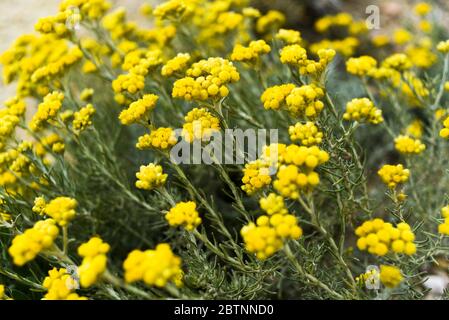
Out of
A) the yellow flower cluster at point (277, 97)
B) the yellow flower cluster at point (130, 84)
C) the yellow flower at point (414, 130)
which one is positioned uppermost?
the yellow flower cluster at point (130, 84)

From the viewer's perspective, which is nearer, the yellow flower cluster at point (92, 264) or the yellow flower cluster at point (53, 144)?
the yellow flower cluster at point (92, 264)

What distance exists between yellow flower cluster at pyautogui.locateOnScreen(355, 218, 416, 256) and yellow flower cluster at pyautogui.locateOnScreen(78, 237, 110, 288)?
2.81 ft

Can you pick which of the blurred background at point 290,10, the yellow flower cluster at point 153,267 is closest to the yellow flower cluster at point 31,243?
the yellow flower cluster at point 153,267

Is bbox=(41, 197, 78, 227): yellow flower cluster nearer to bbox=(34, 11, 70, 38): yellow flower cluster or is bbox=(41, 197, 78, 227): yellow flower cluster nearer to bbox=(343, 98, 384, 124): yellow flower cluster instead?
bbox=(343, 98, 384, 124): yellow flower cluster

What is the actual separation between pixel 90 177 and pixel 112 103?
916mm

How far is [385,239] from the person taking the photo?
1.55m

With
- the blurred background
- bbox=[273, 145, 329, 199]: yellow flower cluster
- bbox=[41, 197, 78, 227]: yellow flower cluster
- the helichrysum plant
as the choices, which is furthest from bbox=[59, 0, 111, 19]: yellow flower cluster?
the blurred background

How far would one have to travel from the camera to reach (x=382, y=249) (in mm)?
1545

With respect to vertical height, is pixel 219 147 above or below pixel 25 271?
above

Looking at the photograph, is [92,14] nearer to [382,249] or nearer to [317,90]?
[317,90]

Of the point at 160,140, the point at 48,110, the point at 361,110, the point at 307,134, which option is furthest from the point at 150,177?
the point at 361,110

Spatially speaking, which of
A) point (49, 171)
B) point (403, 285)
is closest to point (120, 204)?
point (49, 171)

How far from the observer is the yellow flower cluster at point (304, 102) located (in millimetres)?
1829

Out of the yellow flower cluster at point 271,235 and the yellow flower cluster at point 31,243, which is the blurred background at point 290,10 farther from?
the yellow flower cluster at point 271,235
